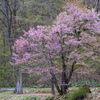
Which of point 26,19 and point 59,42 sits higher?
point 26,19

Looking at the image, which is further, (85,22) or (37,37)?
(85,22)

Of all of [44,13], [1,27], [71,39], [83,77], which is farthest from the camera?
[1,27]

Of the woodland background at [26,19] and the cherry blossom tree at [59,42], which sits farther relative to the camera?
the woodland background at [26,19]

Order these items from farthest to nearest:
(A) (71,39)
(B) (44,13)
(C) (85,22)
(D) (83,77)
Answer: (D) (83,77), (B) (44,13), (C) (85,22), (A) (71,39)

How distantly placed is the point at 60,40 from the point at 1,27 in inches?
593

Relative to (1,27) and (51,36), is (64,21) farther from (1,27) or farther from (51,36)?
(1,27)

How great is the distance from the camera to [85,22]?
20.1 feet

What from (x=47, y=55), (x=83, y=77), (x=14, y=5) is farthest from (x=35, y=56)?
(x=83, y=77)

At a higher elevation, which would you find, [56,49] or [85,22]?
[85,22]

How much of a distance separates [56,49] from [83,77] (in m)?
11.0

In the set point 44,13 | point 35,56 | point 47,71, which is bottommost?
point 47,71

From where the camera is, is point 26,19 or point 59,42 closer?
point 59,42

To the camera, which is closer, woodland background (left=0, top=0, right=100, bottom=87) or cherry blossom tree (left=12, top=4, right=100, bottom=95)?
cherry blossom tree (left=12, top=4, right=100, bottom=95)

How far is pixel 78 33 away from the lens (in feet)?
20.7
